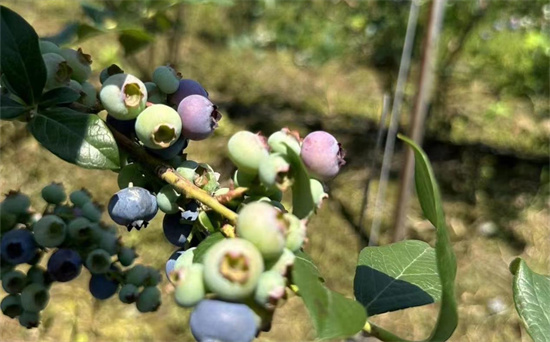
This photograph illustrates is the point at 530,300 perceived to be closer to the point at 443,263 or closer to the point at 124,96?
the point at 443,263

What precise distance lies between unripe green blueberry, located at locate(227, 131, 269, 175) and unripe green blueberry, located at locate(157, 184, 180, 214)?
9cm

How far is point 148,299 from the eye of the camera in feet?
2.66

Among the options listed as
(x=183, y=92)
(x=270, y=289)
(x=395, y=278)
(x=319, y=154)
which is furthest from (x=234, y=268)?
(x=395, y=278)

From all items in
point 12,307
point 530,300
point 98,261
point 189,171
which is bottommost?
point 12,307

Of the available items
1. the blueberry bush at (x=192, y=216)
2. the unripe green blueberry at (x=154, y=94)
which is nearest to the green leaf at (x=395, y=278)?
the blueberry bush at (x=192, y=216)

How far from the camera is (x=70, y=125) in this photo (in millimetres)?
603

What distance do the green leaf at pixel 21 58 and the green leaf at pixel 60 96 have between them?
13mm

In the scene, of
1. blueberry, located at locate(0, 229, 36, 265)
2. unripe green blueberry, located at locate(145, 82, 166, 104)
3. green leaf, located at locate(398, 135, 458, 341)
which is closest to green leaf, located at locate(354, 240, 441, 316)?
green leaf, located at locate(398, 135, 458, 341)

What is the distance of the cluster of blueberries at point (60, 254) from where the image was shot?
75cm

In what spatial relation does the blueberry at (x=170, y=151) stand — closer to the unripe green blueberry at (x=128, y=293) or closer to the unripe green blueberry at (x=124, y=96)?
the unripe green blueberry at (x=124, y=96)

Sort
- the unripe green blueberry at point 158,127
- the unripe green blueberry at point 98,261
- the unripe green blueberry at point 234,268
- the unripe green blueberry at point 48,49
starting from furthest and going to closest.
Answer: the unripe green blueberry at point 98,261
the unripe green blueberry at point 48,49
the unripe green blueberry at point 158,127
the unripe green blueberry at point 234,268

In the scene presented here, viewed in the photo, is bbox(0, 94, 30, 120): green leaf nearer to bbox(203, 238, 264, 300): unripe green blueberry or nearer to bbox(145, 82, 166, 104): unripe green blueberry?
bbox(145, 82, 166, 104): unripe green blueberry

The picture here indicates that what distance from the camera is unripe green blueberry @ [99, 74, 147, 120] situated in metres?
0.56

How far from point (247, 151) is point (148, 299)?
0.38m
